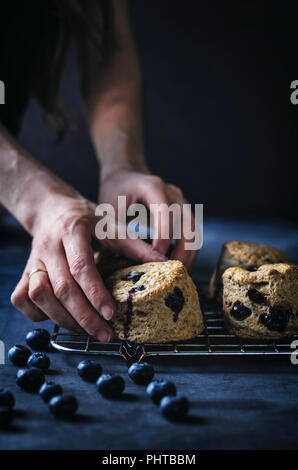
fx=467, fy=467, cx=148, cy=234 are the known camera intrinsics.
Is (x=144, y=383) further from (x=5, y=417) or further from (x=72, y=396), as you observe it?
(x=5, y=417)

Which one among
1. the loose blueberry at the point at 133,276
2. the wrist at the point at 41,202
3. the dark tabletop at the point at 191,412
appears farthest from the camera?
the wrist at the point at 41,202

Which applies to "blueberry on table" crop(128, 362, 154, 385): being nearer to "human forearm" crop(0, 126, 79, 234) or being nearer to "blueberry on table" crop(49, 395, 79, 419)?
"blueberry on table" crop(49, 395, 79, 419)

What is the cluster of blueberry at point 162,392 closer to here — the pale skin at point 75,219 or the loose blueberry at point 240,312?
the pale skin at point 75,219

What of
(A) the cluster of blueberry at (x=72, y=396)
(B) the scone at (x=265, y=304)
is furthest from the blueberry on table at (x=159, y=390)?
(B) the scone at (x=265, y=304)

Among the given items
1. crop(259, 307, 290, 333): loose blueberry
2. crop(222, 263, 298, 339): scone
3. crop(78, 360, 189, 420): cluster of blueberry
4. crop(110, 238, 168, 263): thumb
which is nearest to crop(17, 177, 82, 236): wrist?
crop(110, 238, 168, 263): thumb

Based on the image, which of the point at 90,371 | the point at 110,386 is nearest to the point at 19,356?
the point at 90,371

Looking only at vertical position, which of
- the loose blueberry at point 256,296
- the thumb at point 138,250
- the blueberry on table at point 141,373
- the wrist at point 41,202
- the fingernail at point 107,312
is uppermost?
the wrist at point 41,202

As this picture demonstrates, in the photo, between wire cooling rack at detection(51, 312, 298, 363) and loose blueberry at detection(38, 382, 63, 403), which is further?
wire cooling rack at detection(51, 312, 298, 363)
